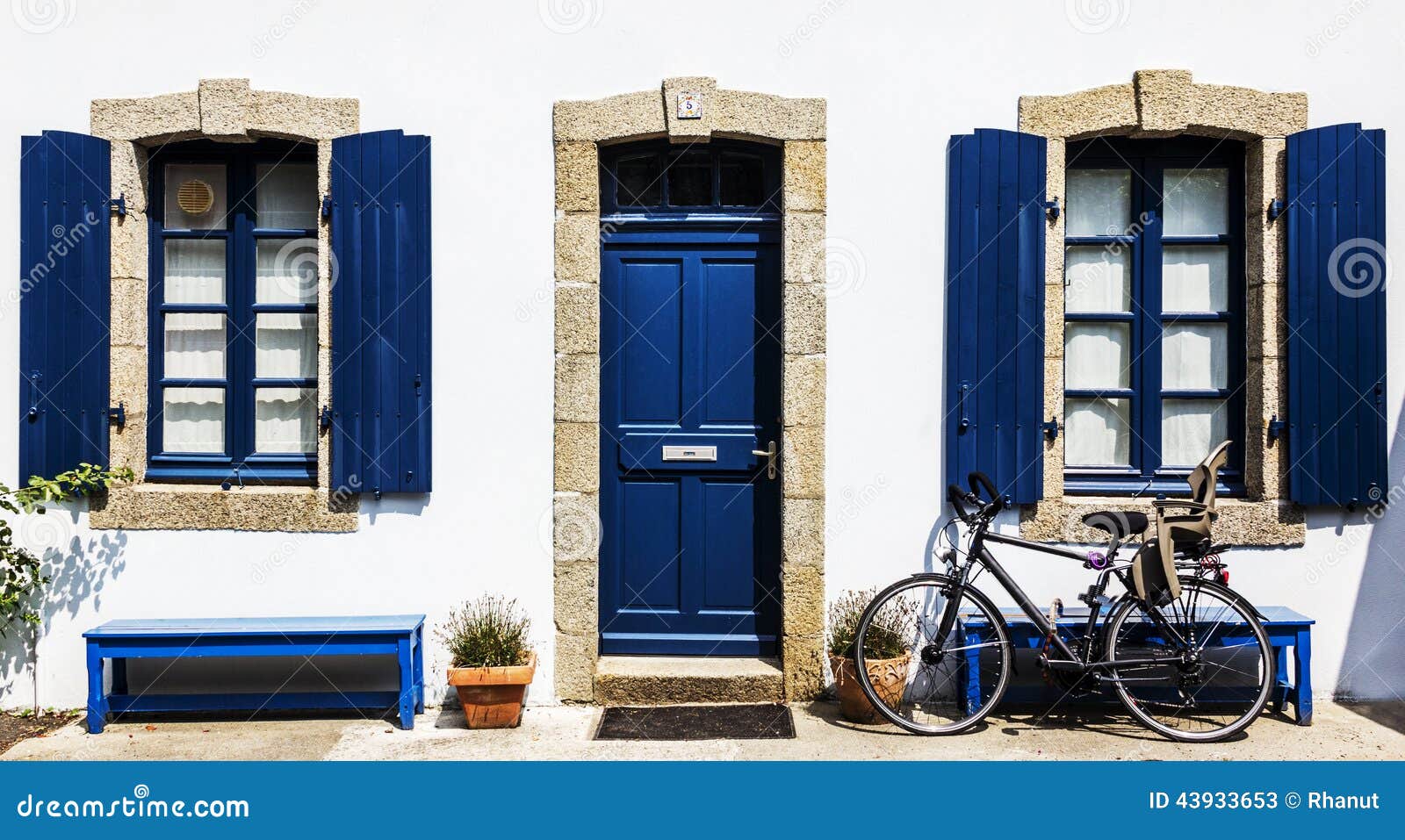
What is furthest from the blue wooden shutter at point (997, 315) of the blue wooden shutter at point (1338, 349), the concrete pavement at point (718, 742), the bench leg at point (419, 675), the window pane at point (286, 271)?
the window pane at point (286, 271)

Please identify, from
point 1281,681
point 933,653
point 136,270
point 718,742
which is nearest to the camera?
point 718,742

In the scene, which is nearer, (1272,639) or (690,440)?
(1272,639)

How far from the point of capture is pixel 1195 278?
5.43m

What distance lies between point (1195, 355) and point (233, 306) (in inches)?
185

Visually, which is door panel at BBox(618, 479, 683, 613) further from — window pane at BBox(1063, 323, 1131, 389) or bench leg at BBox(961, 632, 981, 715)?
window pane at BBox(1063, 323, 1131, 389)

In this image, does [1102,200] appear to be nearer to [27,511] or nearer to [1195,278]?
[1195,278]

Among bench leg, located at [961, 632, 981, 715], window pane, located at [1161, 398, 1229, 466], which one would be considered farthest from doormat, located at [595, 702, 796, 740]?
window pane, located at [1161, 398, 1229, 466]

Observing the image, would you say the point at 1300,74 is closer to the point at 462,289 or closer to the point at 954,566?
the point at 954,566

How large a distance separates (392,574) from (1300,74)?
486 centimetres

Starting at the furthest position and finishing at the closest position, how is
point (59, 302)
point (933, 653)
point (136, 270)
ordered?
1. point (136, 270)
2. point (59, 302)
3. point (933, 653)

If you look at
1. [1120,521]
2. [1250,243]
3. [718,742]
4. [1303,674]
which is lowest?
[718,742]

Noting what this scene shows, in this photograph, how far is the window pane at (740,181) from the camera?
17.9 ft

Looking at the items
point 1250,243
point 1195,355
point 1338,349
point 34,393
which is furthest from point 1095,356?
point 34,393

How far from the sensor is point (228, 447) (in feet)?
17.9
